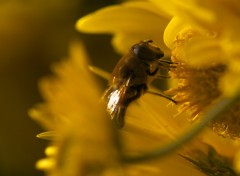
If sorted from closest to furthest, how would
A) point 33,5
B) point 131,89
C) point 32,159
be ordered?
point 131,89 < point 32,159 < point 33,5

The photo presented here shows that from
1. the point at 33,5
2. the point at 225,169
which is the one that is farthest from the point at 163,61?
the point at 33,5

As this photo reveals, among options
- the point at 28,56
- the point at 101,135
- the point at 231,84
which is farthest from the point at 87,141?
the point at 28,56

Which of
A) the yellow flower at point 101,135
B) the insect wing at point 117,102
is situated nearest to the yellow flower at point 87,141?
the yellow flower at point 101,135

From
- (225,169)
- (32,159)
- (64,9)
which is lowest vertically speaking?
(32,159)

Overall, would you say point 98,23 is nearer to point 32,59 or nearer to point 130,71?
point 130,71

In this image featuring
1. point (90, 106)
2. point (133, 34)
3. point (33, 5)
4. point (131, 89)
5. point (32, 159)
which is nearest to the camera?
point (90, 106)

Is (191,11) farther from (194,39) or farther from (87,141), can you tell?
(87,141)

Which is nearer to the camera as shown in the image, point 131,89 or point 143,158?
point 143,158
